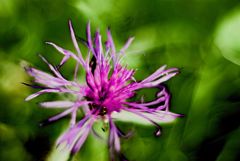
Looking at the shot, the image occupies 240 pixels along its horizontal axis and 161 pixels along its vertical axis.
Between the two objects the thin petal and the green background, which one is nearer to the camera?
the thin petal

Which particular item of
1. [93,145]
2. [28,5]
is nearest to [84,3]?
[28,5]

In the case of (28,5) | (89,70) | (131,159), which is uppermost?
(28,5)

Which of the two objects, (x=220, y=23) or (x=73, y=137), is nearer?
(x=73, y=137)

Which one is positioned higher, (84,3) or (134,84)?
(84,3)

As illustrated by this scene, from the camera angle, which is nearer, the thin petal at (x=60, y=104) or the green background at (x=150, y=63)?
the thin petal at (x=60, y=104)

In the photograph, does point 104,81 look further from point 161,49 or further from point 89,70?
point 161,49
